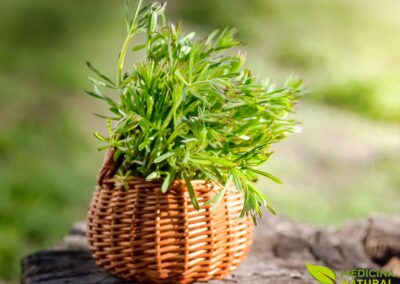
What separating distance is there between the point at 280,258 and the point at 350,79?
4.57 m

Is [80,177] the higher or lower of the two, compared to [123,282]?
higher

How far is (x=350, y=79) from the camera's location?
19.9 feet

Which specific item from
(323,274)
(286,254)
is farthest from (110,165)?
(286,254)

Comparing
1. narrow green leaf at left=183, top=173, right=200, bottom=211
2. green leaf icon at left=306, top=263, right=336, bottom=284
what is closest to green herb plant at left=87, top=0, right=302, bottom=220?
narrow green leaf at left=183, top=173, right=200, bottom=211

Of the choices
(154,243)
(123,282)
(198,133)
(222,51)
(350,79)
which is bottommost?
(123,282)

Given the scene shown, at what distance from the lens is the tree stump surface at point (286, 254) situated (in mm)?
1645

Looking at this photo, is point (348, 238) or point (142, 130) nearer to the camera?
point (142, 130)

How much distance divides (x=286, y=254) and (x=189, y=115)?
815 mm

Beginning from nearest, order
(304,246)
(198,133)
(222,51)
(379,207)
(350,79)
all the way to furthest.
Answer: (198,133)
(222,51)
(304,246)
(379,207)
(350,79)

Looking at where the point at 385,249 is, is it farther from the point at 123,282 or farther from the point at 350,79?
the point at 350,79

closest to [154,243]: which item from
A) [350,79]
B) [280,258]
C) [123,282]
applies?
[123,282]

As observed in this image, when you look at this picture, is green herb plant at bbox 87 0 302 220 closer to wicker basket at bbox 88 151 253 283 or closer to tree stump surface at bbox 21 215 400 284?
wicker basket at bbox 88 151 253 283

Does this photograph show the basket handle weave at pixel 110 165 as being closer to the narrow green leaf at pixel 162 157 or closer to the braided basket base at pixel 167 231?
the braided basket base at pixel 167 231

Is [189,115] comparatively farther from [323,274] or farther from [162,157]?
[323,274]
